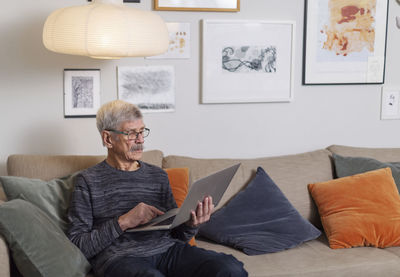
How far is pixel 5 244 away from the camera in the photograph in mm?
2004

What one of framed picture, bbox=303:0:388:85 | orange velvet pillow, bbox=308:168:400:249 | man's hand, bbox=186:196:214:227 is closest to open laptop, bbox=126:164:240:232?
man's hand, bbox=186:196:214:227

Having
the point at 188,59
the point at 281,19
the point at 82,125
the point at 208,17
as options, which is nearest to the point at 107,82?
the point at 82,125

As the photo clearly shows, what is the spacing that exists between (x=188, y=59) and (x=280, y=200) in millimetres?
994

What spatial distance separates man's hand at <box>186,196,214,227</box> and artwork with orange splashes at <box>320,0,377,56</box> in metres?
1.59

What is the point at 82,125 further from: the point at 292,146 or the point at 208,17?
the point at 292,146

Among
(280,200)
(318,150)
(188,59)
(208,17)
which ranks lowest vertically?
(280,200)

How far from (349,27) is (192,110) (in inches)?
44.5

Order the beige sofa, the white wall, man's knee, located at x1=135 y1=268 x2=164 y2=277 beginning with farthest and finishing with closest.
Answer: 1. the white wall
2. the beige sofa
3. man's knee, located at x1=135 y1=268 x2=164 y2=277

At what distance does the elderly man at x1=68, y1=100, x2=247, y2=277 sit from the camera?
2176mm

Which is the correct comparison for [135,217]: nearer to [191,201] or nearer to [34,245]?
[191,201]

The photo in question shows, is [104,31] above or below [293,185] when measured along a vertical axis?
above

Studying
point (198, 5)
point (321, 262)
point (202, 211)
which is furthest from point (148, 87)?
point (321, 262)

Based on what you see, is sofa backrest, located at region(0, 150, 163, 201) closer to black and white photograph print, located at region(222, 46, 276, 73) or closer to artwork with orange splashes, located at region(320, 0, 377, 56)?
black and white photograph print, located at region(222, 46, 276, 73)

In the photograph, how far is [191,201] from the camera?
6.80 ft
